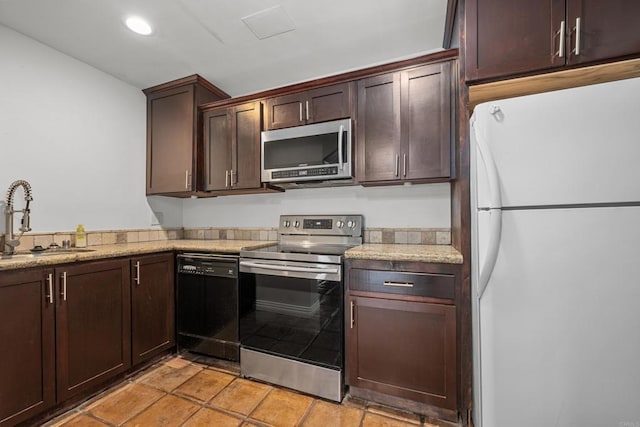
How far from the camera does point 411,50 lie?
2104mm

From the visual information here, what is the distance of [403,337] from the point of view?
5.11 feet

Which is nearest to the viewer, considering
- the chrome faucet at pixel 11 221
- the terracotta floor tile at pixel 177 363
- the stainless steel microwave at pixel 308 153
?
the chrome faucet at pixel 11 221

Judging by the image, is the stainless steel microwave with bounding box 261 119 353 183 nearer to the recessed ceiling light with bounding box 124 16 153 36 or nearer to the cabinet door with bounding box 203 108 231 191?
the cabinet door with bounding box 203 108 231 191

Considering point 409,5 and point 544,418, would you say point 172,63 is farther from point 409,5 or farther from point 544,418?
point 544,418

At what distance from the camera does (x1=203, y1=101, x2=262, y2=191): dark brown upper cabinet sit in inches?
91.5

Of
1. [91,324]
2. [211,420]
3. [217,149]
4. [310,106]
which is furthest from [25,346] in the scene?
[310,106]

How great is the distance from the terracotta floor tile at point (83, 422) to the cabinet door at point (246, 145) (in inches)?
68.5

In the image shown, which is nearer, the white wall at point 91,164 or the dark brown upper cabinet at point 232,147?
the white wall at point 91,164

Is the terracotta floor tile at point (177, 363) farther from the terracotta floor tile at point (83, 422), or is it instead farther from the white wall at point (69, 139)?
the white wall at point (69, 139)

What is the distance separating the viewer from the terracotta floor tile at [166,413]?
1503 mm

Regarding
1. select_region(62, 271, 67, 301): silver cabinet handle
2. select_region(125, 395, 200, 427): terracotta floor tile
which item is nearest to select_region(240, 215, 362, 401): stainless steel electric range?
select_region(125, 395, 200, 427): terracotta floor tile

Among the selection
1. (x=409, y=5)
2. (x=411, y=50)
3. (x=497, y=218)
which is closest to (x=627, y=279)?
(x=497, y=218)

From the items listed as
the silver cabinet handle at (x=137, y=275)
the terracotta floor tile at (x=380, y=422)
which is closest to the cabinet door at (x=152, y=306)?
the silver cabinet handle at (x=137, y=275)

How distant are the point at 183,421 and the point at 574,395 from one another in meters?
1.88
